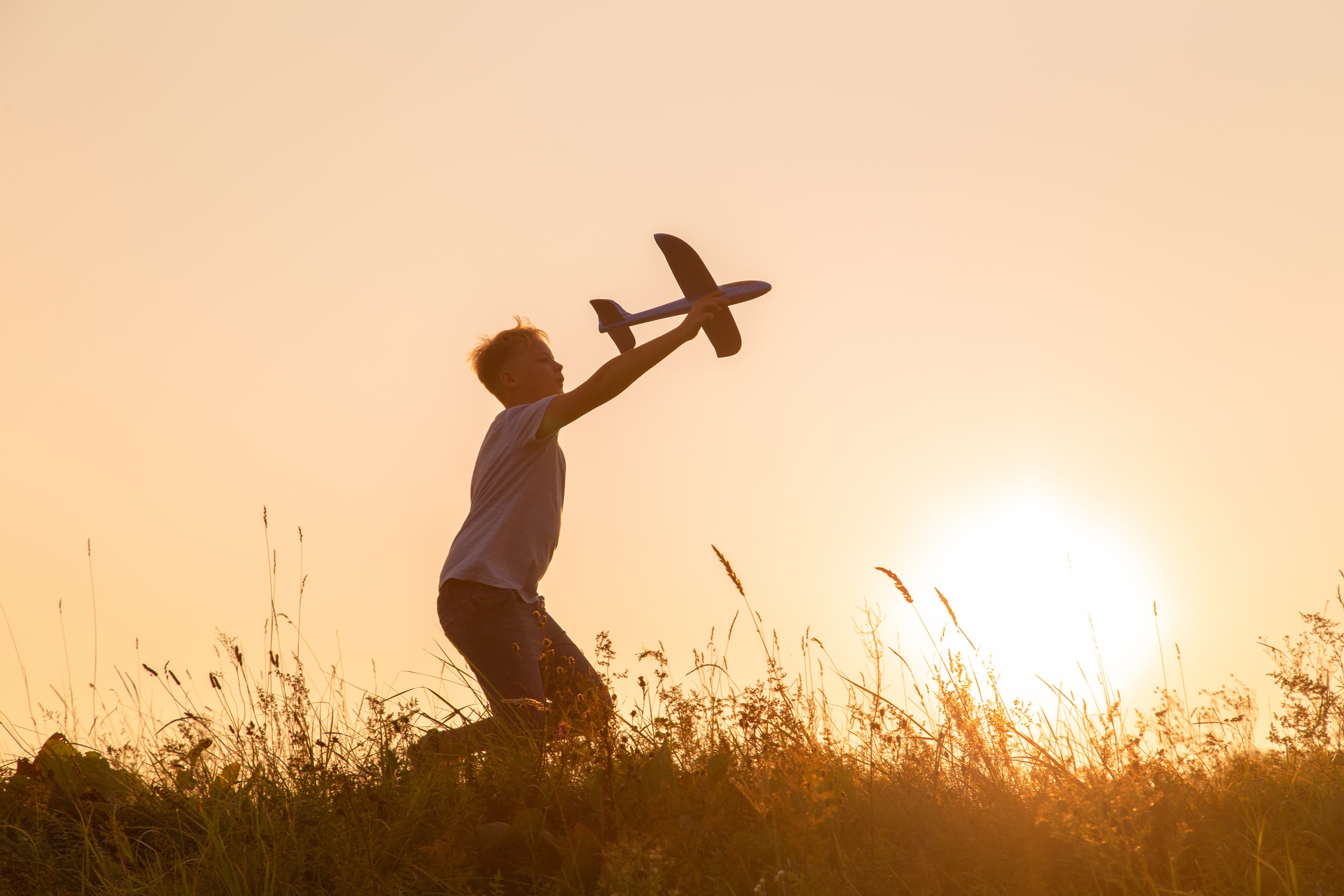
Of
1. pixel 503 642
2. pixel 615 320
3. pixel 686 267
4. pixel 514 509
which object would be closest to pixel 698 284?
pixel 686 267

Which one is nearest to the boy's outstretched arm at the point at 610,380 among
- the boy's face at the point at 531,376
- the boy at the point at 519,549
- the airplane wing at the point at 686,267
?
the boy at the point at 519,549

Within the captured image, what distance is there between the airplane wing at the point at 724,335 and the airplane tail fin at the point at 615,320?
0.56 metres

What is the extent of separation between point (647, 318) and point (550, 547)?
189 centimetres

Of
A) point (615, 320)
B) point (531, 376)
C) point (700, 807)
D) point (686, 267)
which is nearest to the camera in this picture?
point (700, 807)

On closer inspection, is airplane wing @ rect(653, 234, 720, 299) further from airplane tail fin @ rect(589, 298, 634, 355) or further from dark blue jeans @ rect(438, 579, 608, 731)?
dark blue jeans @ rect(438, 579, 608, 731)

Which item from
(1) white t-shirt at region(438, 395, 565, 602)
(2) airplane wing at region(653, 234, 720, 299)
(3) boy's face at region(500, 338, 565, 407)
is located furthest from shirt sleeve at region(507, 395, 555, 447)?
(2) airplane wing at region(653, 234, 720, 299)

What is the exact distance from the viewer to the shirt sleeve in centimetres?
421

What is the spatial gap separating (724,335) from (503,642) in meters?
2.28

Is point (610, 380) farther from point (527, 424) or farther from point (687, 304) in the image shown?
point (687, 304)

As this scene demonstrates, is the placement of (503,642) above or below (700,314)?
below

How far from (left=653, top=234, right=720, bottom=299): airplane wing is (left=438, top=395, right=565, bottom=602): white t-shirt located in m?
1.21

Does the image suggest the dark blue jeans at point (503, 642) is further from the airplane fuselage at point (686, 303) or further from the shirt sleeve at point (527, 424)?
the airplane fuselage at point (686, 303)

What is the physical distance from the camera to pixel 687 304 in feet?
17.7

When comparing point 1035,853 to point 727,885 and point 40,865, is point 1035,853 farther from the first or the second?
point 40,865
